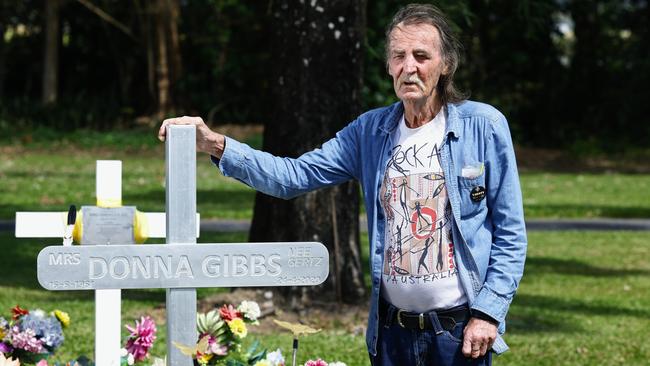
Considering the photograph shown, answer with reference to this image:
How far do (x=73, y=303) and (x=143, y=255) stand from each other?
20.4 ft

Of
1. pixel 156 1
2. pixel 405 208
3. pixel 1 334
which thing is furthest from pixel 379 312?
pixel 156 1

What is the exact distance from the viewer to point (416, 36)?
3.62m

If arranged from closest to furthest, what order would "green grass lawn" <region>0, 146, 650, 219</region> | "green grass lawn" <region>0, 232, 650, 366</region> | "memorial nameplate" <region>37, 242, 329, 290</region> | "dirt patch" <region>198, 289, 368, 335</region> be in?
"memorial nameplate" <region>37, 242, 329, 290</region>
"green grass lawn" <region>0, 232, 650, 366</region>
"dirt patch" <region>198, 289, 368, 335</region>
"green grass lawn" <region>0, 146, 650, 219</region>

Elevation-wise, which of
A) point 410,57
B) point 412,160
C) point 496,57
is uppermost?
point 496,57

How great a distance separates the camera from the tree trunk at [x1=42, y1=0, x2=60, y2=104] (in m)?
31.5

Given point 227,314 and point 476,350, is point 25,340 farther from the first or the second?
point 476,350

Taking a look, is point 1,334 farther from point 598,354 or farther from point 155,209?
point 155,209

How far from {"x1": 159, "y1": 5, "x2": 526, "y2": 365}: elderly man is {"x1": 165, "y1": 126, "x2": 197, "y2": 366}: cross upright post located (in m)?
0.07

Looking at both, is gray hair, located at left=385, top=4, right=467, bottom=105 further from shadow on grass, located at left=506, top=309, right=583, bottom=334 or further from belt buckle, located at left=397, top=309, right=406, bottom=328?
shadow on grass, located at left=506, top=309, right=583, bottom=334

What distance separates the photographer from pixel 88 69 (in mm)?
36406

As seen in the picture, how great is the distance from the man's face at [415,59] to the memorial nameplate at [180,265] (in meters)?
0.54

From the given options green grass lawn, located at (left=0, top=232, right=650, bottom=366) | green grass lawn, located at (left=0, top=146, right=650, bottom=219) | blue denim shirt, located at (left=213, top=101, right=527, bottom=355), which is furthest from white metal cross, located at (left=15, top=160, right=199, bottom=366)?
green grass lawn, located at (left=0, top=146, right=650, bottom=219)

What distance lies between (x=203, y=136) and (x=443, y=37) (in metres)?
0.77

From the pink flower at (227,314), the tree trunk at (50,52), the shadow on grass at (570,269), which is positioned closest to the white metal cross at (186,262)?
the pink flower at (227,314)
